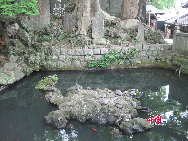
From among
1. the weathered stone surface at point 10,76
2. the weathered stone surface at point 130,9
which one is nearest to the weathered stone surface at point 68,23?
the weathered stone surface at point 130,9

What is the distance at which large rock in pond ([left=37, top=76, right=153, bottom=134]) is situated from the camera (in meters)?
5.95

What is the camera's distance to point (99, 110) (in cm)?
657

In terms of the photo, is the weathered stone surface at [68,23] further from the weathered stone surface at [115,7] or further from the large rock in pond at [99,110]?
the large rock in pond at [99,110]

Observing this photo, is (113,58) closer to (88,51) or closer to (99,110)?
(88,51)

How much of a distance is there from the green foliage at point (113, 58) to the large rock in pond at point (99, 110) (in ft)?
17.2

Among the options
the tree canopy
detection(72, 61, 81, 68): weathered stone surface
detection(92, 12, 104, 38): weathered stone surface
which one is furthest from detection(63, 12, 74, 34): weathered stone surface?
the tree canopy

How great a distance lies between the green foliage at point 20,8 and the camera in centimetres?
1192

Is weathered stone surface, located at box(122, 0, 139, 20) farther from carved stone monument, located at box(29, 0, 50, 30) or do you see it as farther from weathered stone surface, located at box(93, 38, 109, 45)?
carved stone monument, located at box(29, 0, 50, 30)

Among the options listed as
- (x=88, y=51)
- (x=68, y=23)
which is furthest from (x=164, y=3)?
(x=88, y=51)

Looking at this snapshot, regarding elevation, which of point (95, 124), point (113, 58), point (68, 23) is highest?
point (68, 23)

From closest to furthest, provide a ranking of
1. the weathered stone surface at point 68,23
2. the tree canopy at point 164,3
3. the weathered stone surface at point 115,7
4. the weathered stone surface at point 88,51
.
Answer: the weathered stone surface at point 88,51
the weathered stone surface at point 68,23
the weathered stone surface at point 115,7
the tree canopy at point 164,3

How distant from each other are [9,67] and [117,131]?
8081 mm

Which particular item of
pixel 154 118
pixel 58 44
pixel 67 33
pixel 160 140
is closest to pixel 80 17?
pixel 67 33

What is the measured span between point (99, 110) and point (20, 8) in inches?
385
